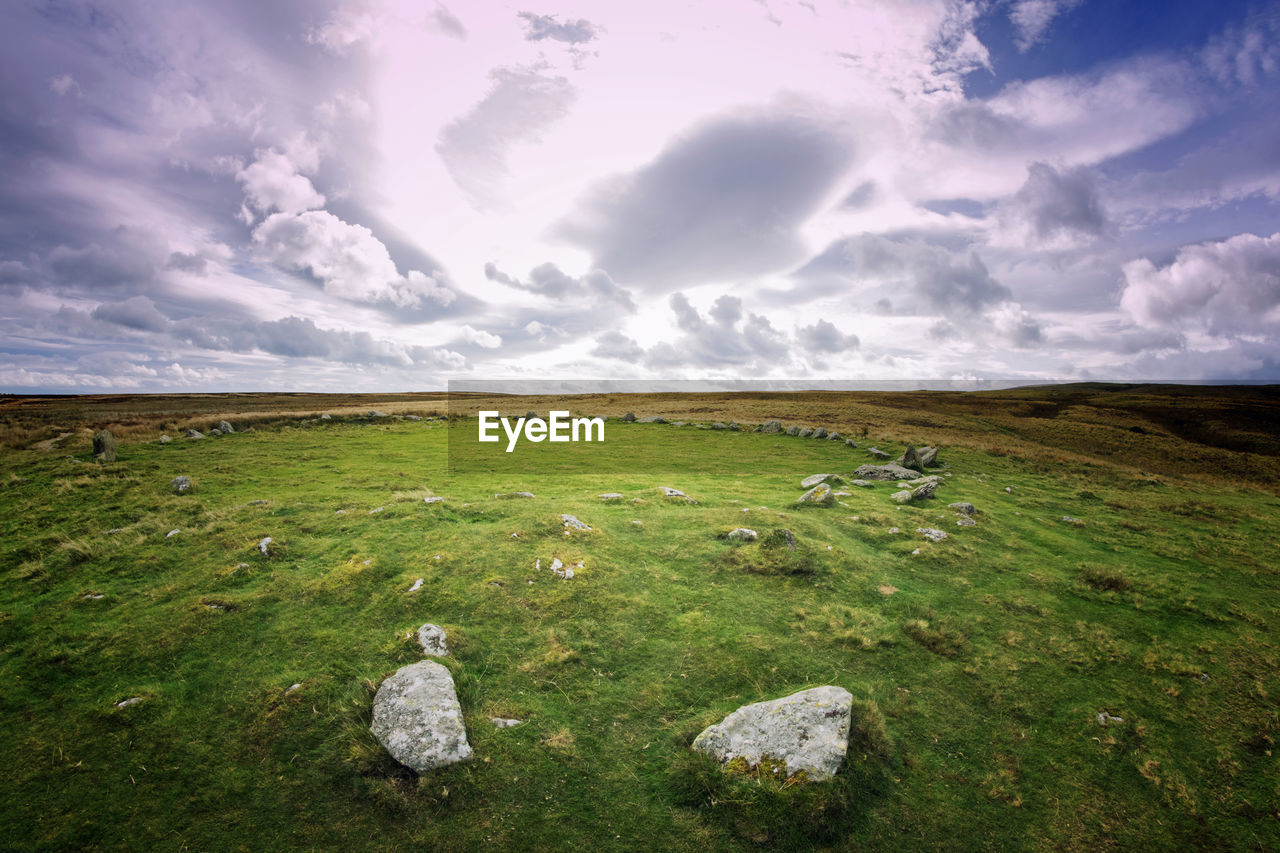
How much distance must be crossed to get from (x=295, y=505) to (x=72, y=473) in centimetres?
1217

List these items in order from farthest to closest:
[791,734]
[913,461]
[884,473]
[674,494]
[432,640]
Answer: [913,461]
[884,473]
[674,494]
[432,640]
[791,734]

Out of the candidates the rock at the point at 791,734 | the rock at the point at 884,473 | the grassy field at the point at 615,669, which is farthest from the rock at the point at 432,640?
the rock at the point at 884,473

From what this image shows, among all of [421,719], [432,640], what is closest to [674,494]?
[432,640]

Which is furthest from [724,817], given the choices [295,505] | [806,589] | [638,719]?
[295,505]

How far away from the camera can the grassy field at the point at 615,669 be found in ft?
19.0

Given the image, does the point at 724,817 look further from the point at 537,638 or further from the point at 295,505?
the point at 295,505

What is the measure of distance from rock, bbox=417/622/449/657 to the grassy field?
0.19 metres

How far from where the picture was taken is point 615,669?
8.27 m

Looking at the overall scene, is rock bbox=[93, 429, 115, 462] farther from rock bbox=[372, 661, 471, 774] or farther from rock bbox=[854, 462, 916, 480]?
rock bbox=[854, 462, 916, 480]

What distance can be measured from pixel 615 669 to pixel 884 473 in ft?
64.7

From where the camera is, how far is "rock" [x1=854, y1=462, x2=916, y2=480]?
76.6 ft

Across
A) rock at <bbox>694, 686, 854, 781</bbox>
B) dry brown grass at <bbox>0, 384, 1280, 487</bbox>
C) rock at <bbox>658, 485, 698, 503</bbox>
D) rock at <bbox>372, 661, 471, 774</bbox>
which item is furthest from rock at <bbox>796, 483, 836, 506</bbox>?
dry brown grass at <bbox>0, 384, 1280, 487</bbox>

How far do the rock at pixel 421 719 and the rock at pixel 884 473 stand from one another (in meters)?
21.5

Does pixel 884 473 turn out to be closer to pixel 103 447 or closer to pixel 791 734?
pixel 791 734
